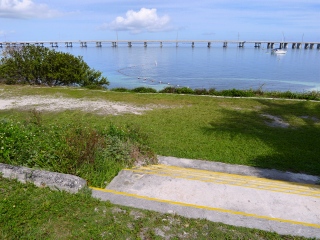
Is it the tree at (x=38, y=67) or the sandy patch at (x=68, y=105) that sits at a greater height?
the tree at (x=38, y=67)

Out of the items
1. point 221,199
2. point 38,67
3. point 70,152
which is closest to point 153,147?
point 70,152

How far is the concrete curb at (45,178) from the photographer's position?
139 inches

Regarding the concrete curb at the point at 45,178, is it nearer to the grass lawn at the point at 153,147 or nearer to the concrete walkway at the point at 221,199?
the grass lawn at the point at 153,147

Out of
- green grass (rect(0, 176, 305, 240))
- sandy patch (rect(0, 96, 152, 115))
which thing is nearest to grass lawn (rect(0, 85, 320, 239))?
green grass (rect(0, 176, 305, 240))

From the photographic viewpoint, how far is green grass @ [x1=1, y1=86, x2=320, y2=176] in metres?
6.04

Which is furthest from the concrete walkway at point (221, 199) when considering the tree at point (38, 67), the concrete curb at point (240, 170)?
the tree at point (38, 67)

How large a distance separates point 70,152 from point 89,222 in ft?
5.03

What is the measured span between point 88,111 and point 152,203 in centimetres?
725

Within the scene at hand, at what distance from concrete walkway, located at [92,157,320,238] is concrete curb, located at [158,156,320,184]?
0.79 meters

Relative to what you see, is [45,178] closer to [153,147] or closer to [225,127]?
[153,147]

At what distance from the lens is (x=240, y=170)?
541 cm

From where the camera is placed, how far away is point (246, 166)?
18.1 feet

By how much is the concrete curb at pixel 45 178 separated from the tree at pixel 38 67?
45.1 feet

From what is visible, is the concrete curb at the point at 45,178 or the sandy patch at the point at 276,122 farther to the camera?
the sandy patch at the point at 276,122
